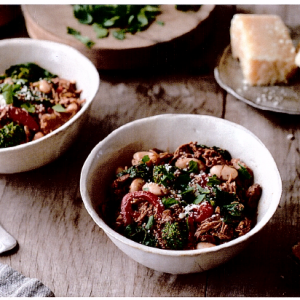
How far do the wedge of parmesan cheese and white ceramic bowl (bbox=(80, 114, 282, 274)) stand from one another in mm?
623

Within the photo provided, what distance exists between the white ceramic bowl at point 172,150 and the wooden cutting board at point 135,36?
71 centimetres

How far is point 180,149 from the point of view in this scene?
1444mm

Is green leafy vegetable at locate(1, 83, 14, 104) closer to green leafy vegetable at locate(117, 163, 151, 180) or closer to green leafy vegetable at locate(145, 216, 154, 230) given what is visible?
green leafy vegetable at locate(117, 163, 151, 180)

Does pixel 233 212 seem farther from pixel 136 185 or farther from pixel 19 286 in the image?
pixel 19 286

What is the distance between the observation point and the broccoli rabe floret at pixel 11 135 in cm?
151

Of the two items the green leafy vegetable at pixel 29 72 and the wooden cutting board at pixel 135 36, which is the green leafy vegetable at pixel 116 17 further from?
the green leafy vegetable at pixel 29 72

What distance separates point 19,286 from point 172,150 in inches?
29.0

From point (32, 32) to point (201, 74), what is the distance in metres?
0.99

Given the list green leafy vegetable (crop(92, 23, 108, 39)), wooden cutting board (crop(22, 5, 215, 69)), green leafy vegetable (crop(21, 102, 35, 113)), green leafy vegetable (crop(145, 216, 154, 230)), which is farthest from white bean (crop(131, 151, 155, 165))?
green leafy vegetable (crop(92, 23, 108, 39))

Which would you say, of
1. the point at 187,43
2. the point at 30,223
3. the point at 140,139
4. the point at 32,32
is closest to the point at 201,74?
the point at 187,43

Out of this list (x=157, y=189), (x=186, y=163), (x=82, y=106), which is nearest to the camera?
(x=157, y=189)

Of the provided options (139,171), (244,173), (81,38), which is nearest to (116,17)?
(81,38)

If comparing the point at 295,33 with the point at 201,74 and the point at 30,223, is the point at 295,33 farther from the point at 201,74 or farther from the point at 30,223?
the point at 30,223

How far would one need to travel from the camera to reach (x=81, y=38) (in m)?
2.06
